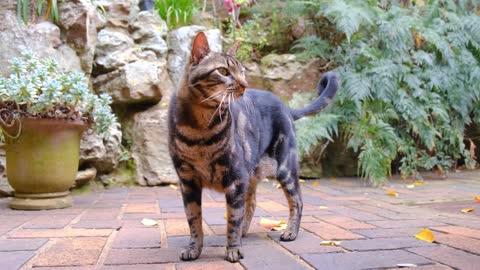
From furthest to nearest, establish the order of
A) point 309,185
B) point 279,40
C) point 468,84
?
point 279,40
point 468,84
point 309,185

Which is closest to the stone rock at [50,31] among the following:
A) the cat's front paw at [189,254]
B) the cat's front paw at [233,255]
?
the cat's front paw at [189,254]

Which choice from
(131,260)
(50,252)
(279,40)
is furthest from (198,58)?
(279,40)

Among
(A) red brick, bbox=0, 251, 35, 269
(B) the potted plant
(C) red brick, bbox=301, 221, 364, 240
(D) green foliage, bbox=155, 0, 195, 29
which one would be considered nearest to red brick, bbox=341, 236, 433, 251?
(C) red brick, bbox=301, 221, 364, 240

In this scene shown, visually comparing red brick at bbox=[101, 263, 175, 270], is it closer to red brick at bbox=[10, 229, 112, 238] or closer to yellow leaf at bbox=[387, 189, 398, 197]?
red brick at bbox=[10, 229, 112, 238]

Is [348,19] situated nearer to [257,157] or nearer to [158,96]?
[158,96]

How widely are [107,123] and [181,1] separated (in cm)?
232

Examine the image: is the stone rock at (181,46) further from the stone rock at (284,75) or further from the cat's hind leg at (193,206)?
the cat's hind leg at (193,206)

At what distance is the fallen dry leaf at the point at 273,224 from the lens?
258 cm

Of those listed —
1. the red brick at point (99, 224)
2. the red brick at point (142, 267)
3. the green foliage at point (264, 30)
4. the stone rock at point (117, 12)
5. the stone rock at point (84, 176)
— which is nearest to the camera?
the red brick at point (142, 267)

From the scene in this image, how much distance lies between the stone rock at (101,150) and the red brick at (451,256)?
9.05ft

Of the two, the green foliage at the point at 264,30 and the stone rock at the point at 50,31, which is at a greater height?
the green foliage at the point at 264,30

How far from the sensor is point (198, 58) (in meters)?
1.92

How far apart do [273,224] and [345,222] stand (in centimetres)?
46

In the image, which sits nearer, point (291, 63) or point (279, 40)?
point (291, 63)
